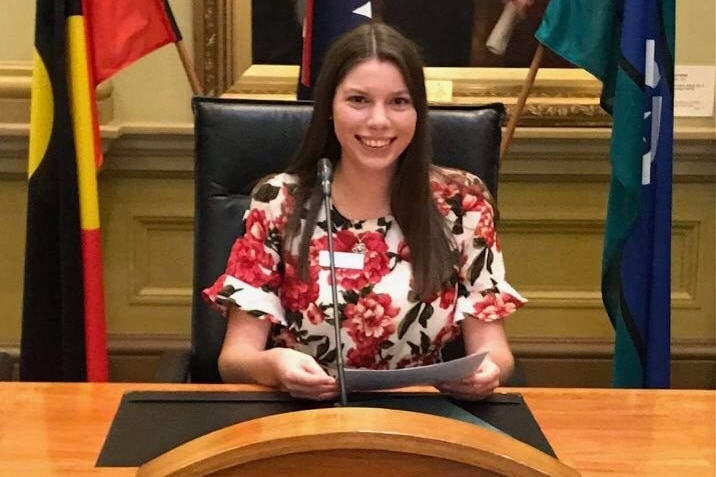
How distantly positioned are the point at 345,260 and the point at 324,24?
736 millimetres

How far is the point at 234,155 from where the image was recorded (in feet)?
5.69

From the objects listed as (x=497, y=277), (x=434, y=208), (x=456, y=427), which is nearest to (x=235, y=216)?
(x=434, y=208)

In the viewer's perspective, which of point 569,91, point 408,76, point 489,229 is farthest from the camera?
point 569,91

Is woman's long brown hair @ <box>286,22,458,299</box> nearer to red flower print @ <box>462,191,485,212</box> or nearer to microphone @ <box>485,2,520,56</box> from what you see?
red flower print @ <box>462,191,485,212</box>

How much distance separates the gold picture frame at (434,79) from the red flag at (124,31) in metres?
0.34

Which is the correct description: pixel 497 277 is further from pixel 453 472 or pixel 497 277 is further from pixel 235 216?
pixel 453 472

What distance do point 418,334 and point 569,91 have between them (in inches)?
46.8

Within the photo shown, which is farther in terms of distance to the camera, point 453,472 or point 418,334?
point 418,334

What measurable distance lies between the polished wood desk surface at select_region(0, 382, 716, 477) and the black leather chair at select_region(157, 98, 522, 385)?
1.30 ft

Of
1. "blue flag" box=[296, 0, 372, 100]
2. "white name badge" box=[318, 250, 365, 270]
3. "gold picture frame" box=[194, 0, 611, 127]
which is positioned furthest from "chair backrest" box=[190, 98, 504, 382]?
"gold picture frame" box=[194, 0, 611, 127]

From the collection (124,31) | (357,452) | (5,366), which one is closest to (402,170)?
Answer: (124,31)

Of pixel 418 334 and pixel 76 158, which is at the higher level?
pixel 76 158

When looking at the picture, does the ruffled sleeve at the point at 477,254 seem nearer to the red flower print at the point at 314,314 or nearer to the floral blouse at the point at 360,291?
the floral blouse at the point at 360,291

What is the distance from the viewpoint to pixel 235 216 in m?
1.74
